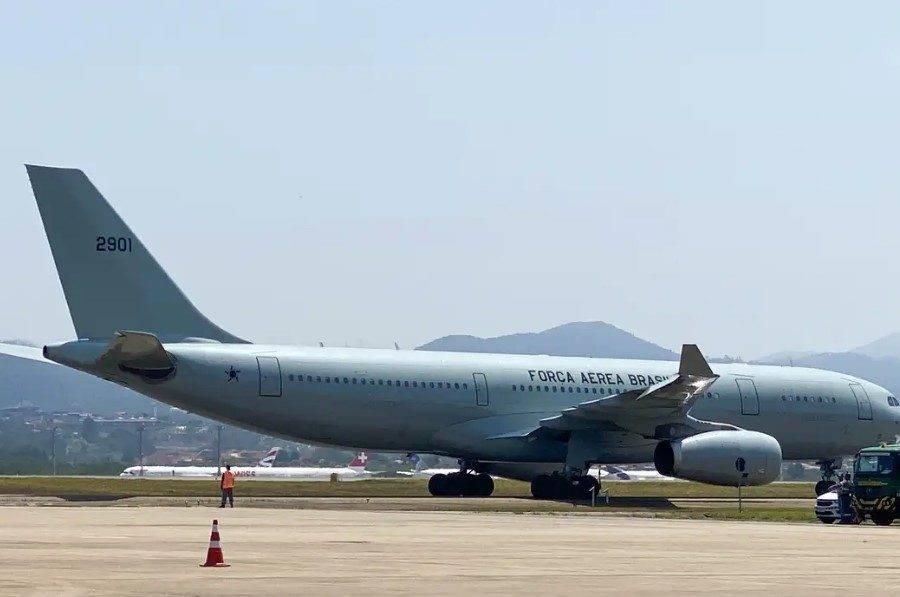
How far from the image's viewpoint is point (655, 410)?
47.7 metres

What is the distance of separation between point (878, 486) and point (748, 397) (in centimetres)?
1731

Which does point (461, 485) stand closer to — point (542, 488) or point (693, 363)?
point (542, 488)

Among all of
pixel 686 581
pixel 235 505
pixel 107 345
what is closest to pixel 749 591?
pixel 686 581

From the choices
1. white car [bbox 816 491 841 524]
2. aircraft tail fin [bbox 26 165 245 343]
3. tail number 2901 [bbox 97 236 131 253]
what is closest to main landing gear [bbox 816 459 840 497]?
white car [bbox 816 491 841 524]

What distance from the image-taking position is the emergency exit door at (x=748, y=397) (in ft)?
174

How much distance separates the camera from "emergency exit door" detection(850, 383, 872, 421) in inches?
2199

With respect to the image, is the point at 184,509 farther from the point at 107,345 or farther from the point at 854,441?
the point at 854,441

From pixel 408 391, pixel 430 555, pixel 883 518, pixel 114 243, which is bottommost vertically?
pixel 430 555

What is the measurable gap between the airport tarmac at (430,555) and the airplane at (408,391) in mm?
10532

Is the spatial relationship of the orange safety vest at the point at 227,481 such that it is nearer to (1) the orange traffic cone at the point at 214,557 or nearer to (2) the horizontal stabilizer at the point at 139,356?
(2) the horizontal stabilizer at the point at 139,356

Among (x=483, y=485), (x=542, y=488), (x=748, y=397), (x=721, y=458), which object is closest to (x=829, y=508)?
(x=721, y=458)

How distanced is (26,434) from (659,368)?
136 metres

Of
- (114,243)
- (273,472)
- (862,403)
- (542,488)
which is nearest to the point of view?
(114,243)

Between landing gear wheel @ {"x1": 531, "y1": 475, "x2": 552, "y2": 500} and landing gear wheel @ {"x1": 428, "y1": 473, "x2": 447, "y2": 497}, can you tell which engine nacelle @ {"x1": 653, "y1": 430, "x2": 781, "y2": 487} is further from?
landing gear wheel @ {"x1": 428, "y1": 473, "x2": 447, "y2": 497}
